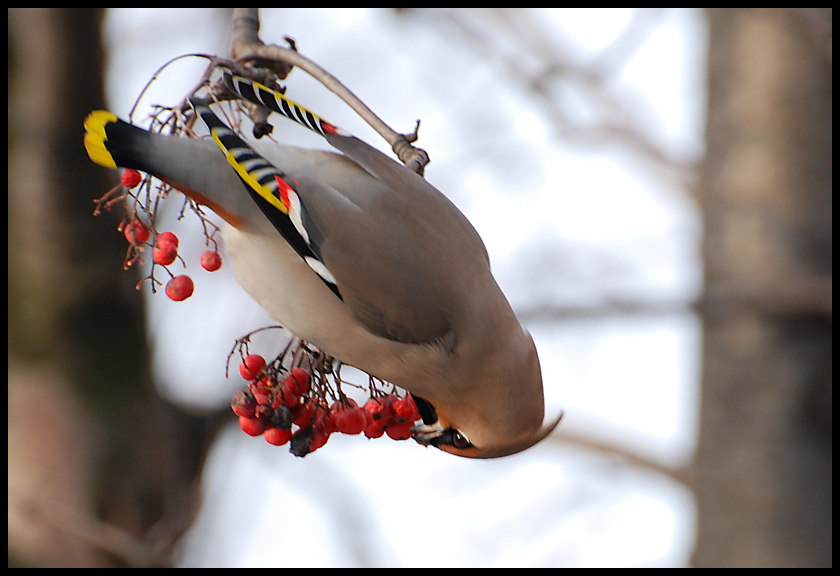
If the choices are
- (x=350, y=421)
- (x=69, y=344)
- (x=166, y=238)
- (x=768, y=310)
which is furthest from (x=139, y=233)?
(x=768, y=310)

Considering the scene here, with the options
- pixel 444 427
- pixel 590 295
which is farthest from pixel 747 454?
pixel 444 427

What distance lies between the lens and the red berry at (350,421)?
2.18 meters

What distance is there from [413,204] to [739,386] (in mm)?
2988

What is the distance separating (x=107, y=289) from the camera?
425 cm

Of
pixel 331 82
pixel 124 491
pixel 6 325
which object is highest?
pixel 331 82

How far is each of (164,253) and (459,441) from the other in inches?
40.7

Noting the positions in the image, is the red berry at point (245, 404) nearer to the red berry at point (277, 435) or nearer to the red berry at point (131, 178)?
the red berry at point (277, 435)

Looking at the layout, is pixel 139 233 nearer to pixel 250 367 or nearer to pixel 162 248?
pixel 162 248

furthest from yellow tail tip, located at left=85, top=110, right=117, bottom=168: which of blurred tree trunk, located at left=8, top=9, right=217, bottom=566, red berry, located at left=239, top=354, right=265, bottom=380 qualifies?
blurred tree trunk, located at left=8, top=9, right=217, bottom=566

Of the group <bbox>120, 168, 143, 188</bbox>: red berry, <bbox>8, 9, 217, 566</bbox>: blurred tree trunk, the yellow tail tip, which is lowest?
<bbox>8, 9, 217, 566</bbox>: blurred tree trunk

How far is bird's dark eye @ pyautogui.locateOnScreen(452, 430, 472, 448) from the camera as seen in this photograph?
2328 mm

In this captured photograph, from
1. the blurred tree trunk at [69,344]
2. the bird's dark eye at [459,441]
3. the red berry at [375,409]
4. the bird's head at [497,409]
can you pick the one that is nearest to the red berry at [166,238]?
the red berry at [375,409]

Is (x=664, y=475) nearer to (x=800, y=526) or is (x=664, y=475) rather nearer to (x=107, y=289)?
(x=800, y=526)

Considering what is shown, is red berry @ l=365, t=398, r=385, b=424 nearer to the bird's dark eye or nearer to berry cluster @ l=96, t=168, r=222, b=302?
the bird's dark eye
